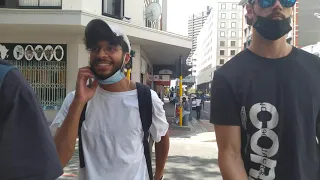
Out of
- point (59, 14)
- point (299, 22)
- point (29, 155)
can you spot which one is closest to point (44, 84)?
point (59, 14)

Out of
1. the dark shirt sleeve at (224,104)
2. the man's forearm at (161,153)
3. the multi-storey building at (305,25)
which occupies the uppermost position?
the multi-storey building at (305,25)

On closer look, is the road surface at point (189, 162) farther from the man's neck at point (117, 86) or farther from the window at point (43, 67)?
the window at point (43, 67)

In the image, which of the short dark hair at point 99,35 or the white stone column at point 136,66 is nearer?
the short dark hair at point 99,35

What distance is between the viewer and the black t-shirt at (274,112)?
6.35ft

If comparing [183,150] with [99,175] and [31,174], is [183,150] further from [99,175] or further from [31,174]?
[31,174]

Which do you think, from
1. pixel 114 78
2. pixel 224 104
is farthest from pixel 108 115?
pixel 224 104

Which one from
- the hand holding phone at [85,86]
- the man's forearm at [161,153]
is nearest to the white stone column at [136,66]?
the man's forearm at [161,153]

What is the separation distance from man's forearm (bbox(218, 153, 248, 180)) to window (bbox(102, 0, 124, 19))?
618 inches

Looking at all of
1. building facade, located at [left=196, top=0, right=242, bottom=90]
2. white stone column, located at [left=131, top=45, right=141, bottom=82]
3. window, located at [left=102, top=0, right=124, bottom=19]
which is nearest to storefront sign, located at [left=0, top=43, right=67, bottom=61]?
window, located at [left=102, top=0, right=124, bottom=19]

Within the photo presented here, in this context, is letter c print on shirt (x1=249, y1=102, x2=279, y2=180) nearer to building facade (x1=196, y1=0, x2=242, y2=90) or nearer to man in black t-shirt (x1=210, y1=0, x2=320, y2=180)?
man in black t-shirt (x1=210, y1=0, x2=320, y2=180)

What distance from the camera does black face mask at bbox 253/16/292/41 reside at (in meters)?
2.05

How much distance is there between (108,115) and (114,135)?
0.14 m

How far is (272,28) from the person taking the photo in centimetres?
205

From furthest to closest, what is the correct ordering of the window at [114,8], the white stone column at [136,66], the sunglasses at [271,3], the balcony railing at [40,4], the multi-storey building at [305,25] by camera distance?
the multi-storey building at [305,25], the white stone column at [136,66], the window at [114,8], the balcony railing at [40,4], the sunglasses at [271,3]
